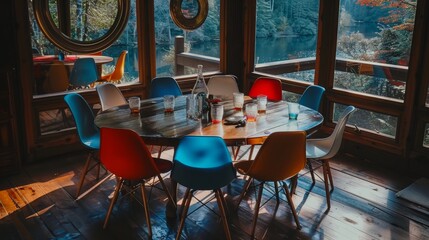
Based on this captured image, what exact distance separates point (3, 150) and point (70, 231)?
4.71 ft

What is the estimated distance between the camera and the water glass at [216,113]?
133 inches

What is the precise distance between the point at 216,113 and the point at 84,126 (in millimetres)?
1291

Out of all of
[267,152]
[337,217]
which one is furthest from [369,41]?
[267,152]

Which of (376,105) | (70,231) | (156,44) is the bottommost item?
(70,231)

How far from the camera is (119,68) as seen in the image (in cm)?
512

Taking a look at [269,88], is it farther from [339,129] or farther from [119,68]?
[119,68]

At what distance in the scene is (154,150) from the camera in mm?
4996

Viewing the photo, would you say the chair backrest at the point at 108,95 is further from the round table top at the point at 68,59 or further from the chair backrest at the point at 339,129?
the chair backrest at the point at 339,129

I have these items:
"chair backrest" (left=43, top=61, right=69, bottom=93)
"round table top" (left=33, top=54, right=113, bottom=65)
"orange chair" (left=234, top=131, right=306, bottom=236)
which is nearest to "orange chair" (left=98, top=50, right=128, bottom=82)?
"round table top" (left=33, top=54, right=113, bottom=65)

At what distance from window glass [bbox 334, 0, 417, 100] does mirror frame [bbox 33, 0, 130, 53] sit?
2443 millimetres

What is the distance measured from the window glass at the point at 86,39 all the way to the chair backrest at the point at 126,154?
1952mm

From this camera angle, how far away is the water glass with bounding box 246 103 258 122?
343 cm

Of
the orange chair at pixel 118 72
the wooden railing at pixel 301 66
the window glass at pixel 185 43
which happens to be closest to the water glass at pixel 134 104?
the orange chair at pixel 118 72

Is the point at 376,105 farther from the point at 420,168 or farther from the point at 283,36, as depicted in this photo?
the point at 283,36
